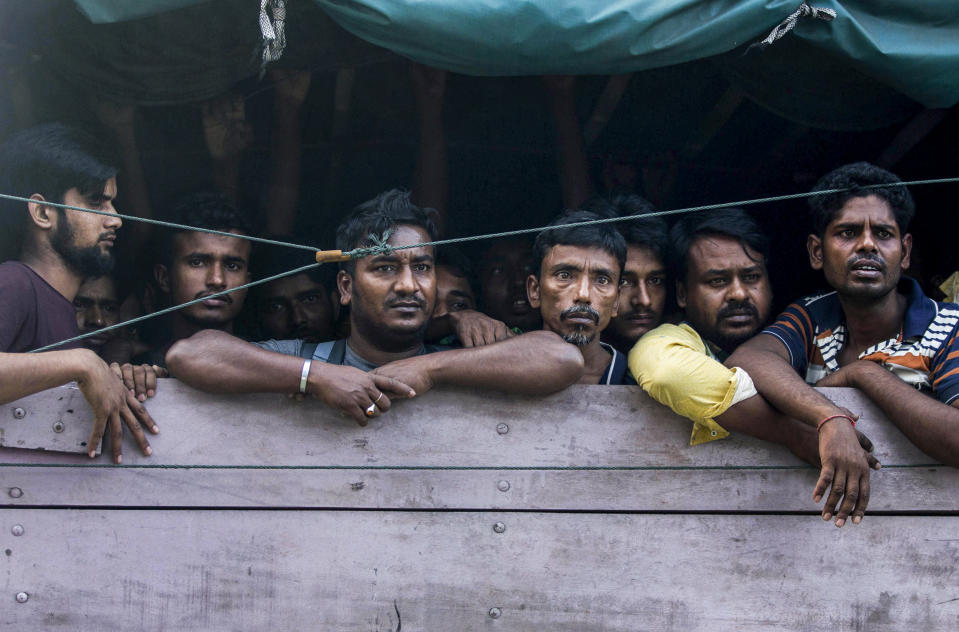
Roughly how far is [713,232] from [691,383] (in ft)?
3.21

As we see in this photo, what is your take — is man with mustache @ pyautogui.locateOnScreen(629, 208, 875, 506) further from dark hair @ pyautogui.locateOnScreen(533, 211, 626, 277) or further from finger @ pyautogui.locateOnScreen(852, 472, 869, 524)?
dark hair @ pyautogui.locateOnScreen(533, 211, 626, 277)

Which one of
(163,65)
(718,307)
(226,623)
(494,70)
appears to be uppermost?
(163,65)

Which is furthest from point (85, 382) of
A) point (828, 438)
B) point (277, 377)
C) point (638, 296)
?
point (828, 438)

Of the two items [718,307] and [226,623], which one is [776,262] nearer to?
[718,307]

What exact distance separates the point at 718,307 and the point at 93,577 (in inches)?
87.2

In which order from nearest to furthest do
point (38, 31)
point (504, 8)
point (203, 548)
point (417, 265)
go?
point (504, 8) → point (203, 548) → point (38, 31) → point (417, 265)

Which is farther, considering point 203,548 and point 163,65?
point 163,65

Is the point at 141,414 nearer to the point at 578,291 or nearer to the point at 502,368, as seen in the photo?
the point at 502,368

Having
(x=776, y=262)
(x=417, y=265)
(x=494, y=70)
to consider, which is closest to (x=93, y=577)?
(x=417, y=265)

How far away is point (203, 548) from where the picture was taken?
257 centimetres

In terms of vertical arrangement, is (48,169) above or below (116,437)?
above

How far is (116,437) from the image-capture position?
100 inches

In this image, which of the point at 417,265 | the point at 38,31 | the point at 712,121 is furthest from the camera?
the point at 712,121

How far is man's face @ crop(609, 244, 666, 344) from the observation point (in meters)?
3.32
